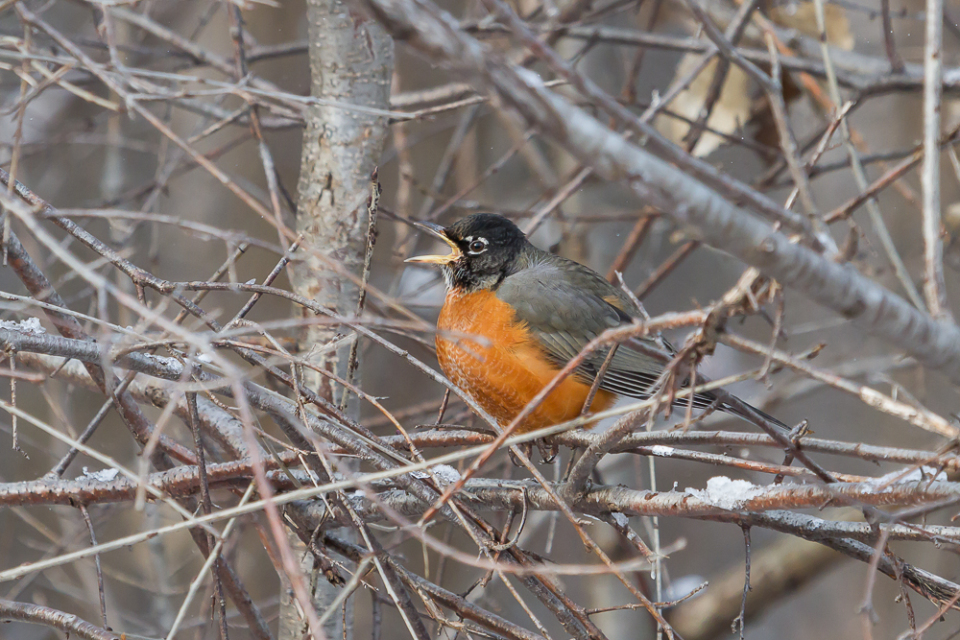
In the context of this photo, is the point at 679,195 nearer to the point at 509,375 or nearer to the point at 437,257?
the point at 509,375

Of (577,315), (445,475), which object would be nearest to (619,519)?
(445,475)

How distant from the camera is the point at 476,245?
337 cm

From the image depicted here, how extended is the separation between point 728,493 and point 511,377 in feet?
4.05

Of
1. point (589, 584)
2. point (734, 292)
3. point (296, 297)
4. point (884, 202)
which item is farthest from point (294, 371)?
point (884, 202)

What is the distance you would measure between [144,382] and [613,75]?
4151mm

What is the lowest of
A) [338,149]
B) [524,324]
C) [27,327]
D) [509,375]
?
[509,375]

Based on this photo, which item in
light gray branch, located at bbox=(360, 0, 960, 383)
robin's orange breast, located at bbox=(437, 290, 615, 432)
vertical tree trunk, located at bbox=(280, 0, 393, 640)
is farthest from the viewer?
robin's orange breast, located at bbox=(437, 290, 615, 432)

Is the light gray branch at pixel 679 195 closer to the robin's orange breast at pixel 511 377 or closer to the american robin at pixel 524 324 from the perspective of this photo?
the american robin at pixel 524 324

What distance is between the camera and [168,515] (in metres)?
4.94

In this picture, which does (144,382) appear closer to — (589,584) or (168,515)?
(168,515)

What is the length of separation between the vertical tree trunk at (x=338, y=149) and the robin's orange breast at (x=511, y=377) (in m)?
0.43

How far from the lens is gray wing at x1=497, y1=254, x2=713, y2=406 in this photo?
2979 millimetres

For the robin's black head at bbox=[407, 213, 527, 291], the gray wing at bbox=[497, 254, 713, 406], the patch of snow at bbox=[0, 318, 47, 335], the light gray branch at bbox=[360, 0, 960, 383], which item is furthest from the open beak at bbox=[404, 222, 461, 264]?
the light gray branch at bbox=[360, 0, 960, 383]

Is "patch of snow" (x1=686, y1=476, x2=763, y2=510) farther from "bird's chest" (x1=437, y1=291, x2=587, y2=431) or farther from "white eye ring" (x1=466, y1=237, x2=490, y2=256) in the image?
"white eye ring" (x1=466, y1=237, x2=490, y2=256)
